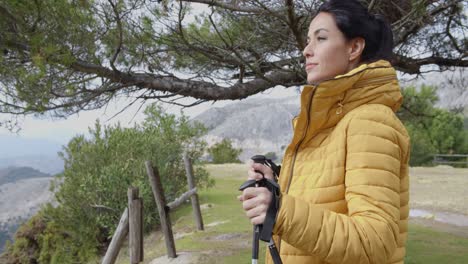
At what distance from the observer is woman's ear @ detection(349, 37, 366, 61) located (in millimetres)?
1146

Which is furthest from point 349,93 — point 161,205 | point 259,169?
point 161,205

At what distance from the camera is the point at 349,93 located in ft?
3.49

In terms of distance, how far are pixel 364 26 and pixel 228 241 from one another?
6645 mm

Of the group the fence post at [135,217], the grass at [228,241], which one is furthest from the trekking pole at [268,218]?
the grass at [228,241]

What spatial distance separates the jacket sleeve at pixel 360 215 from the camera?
90 centimetres

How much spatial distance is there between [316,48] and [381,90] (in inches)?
7.5

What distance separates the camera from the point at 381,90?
1.06 m

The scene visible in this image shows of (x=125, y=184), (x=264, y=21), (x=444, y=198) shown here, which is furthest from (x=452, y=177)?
(x=264, y=21)

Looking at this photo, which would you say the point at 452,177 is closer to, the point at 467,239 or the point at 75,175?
the point at 467,239

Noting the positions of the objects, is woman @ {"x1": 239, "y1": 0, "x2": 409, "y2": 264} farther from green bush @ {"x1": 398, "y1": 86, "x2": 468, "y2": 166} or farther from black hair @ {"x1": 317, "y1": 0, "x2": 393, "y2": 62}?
green bush @ {"x1": 398, "y1": 86, "x2": 468, "y2": 166}

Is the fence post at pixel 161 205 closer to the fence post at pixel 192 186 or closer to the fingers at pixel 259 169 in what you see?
the fence post at pixel 192 186

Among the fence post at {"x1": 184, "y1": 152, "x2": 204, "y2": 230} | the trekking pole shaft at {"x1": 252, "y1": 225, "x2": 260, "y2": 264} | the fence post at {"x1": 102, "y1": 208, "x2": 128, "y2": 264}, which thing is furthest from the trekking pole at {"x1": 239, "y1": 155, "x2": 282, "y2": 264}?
the fence post at {"x1": 184, "y1": 152, "x2": 204, "y2": 230}

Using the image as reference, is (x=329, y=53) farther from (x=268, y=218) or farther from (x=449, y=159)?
(x=449, y=159)

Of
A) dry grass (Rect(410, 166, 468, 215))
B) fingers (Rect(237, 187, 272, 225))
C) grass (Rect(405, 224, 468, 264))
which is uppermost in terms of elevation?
fingers (Rect(237, 187, 272, 225))
